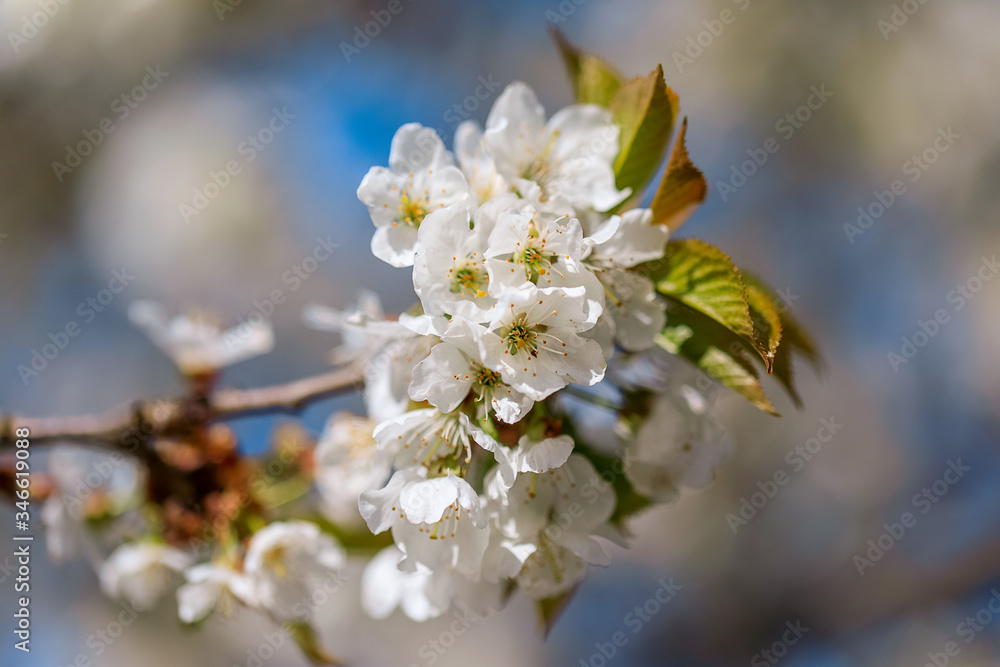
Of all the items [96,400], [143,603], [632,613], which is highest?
[143,603]

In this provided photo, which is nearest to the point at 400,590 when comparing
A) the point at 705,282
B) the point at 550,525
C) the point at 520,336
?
the point at 550,525

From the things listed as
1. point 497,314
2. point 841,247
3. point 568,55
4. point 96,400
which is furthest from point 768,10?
point 96,400

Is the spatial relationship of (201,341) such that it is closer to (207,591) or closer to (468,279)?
(207,591)

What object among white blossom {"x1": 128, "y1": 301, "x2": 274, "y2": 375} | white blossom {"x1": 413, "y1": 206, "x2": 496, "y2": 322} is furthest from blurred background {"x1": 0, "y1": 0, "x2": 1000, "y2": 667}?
white blossom {"x1": 413, "y1": 206, "x2": 496, "y2": 322}

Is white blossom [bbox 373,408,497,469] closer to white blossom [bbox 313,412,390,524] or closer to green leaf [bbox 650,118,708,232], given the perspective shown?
white blossom [bbox 313,412,390,524]

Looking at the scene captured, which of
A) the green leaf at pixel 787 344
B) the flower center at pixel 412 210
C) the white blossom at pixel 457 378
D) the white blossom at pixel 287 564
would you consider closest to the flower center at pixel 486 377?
the white blossom at pixel 457 378

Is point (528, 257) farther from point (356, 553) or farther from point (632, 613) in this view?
point (632, 613)

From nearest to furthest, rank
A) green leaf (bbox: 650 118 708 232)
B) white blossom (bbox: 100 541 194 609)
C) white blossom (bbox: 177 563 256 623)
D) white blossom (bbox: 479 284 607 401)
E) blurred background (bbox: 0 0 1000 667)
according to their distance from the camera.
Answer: white blossom (bbox: 479 284 607 401)
green leaf (bbox: 650 118 708 232)
white blossom (bbox: 177 563 256 623)
white blossom (bbox: 100 541 194 609)
blurred background (bbox: 0 0 1000 667)

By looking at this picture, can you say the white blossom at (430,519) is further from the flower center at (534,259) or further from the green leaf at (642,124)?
the green leaf at (642,124)
